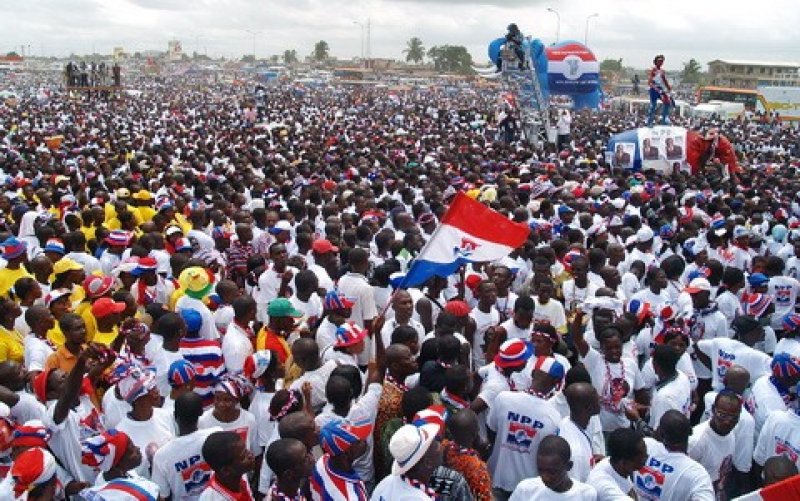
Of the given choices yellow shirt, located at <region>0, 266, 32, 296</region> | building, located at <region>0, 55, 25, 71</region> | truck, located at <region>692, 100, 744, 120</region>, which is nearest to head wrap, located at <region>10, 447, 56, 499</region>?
yellow shirt, located at <region>0, 266, 32, 296</region>

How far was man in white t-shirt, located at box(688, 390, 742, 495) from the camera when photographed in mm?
3705

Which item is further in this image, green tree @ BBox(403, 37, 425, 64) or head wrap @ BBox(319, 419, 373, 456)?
green tree @ BBox(403, 37, 425, 64)

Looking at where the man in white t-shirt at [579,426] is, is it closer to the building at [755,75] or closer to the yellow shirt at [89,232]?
the yellow shirt at [89,232]

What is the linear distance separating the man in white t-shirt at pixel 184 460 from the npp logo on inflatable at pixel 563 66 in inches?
763

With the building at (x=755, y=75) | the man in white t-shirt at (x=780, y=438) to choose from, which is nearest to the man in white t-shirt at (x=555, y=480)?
the man in white t-shirt at (x=780, y=438)

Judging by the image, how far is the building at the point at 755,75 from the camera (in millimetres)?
67625

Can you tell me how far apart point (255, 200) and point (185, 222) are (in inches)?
72.6

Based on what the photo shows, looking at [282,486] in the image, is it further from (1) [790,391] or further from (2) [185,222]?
(2) [185,222]

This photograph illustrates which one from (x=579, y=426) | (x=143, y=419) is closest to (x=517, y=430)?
(x=579, y=426)

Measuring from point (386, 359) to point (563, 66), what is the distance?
19322 mm

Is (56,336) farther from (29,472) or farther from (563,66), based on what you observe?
(563,66)

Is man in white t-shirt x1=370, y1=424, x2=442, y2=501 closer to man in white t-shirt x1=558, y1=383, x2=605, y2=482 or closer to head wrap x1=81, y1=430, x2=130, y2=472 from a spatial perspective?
man in white t-shirt x1=558, y1=383, x2=605, y2=482

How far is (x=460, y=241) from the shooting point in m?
5.38

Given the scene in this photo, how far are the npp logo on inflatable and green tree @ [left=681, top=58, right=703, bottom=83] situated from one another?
83.4m
